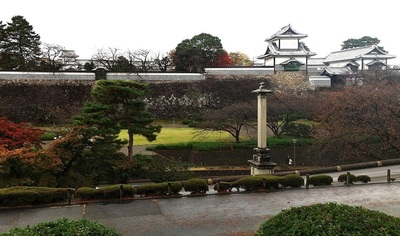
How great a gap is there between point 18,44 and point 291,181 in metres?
30.0

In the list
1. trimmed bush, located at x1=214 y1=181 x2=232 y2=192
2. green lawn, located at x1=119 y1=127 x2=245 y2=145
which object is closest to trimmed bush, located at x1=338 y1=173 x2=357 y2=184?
trimmed bush, located at x1=214 y1=181 x2=232 y2=192

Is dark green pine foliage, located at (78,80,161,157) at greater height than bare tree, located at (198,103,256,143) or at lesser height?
greater

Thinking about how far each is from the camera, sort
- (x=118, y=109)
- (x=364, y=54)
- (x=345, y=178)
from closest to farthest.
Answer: (x=345, y=178) < (x=118, y=109) < (x=364, y=54)

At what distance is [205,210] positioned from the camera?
8.67 m

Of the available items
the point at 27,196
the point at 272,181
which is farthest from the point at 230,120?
the point at 27,196

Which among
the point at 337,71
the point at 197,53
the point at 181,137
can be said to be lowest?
the point at 181,137

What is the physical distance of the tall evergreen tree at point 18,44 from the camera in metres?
32.0

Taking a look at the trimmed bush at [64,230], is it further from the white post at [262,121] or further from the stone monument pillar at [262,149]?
the white post at [262,121]

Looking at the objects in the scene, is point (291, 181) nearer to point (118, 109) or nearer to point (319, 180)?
point (319, 180)

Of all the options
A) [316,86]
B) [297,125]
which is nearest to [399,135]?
[297,125]

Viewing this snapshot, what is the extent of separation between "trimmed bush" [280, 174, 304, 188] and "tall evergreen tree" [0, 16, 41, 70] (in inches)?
1141

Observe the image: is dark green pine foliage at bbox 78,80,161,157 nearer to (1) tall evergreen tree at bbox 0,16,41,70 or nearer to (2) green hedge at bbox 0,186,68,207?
(2) green hedge at bbox 0,186,68,207

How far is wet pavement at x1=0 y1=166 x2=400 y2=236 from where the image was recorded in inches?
289

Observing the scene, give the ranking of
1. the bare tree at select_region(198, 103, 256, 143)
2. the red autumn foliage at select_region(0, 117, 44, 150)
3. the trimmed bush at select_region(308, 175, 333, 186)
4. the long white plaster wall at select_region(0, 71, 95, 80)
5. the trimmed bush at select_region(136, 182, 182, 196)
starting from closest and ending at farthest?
the trimmed bush at select_region(136, 182, 182, 196), the trimmed bush at select_region(308, 175, 333, 186), the red autumn foliage at select_region(0, 117, 44, 150), the bare tree at select_region(198, 103, 256, 143), the long white plaster wall at select_region(0, 71, 95, 80)
